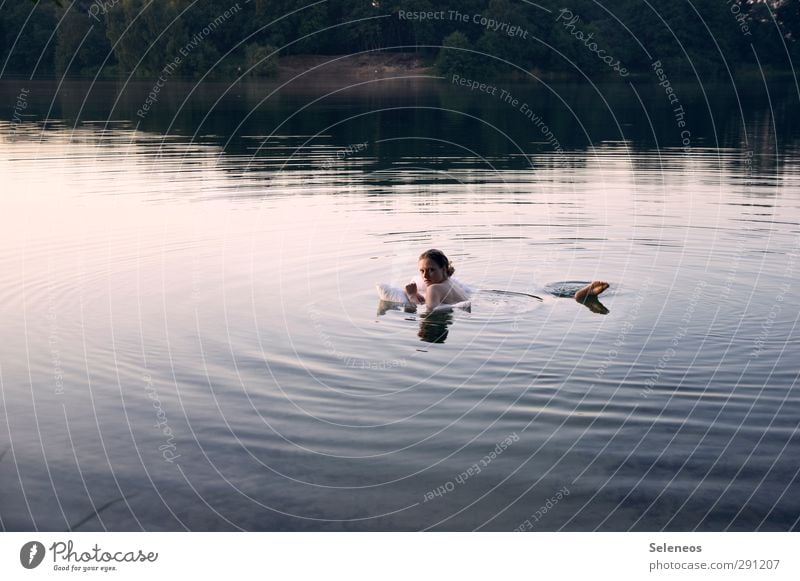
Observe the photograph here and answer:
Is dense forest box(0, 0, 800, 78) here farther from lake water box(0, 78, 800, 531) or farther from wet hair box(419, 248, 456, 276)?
wet hair box(419, 248, 456, 276)

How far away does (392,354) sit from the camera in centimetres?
1388

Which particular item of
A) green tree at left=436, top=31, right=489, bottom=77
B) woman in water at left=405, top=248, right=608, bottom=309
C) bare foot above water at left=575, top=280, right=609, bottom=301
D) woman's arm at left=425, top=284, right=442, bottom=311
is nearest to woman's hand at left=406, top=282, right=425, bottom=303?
woman in water at left=405, top=248, right=608, bottom=309

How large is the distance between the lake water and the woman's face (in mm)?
778

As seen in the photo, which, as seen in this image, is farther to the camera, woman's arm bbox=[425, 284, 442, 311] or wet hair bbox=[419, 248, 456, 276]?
woman's arm bbox=[425, 284, 442, 311]

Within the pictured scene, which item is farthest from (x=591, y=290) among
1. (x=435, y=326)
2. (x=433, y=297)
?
(x=435, y=326)

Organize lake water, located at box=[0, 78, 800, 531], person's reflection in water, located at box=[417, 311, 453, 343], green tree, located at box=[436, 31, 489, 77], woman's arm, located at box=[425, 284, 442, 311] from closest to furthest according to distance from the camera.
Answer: lake water, located at box=[0, 78, 800, 531]
person's reflection in water, located at box=[417, 311, 453, 343]
woman's arm, located at box=[425, 284, 442, 311]
green tree, located at box=[436, 31, 489, 77]

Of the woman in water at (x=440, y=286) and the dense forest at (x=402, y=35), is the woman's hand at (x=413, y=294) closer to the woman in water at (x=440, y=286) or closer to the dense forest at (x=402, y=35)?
the woman in water at (x=440, y=286)

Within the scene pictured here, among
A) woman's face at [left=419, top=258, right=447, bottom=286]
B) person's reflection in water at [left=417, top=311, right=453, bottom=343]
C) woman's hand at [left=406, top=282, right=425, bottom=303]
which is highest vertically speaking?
woman's face at [left=419, top=258, right=447, bottom=286]

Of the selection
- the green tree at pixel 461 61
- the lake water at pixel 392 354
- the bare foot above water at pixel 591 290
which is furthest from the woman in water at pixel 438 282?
the green tree at pixel 461 61

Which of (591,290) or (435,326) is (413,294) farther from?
(591,290)

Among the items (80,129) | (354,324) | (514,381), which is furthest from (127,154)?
(514,381)

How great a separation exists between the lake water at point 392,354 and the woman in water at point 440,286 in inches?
16.2

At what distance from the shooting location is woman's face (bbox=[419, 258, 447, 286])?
16.3 metres

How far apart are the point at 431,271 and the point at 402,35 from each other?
341 ft
